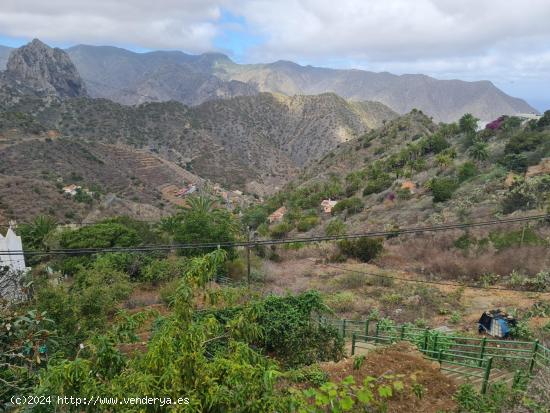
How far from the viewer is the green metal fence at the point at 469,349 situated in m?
9.52

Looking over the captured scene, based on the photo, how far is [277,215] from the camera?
58.4 meters

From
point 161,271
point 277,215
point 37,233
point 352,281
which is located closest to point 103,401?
point 352,281

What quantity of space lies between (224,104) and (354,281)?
132 metres

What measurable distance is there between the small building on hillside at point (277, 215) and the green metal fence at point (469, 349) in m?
37.5

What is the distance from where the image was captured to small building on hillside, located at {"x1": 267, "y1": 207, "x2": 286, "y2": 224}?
54844 mm

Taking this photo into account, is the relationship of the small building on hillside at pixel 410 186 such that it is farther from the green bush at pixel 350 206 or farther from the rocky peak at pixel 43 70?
the rocky peak at pixel 43 70

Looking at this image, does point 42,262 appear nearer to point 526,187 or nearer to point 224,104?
point 526,187

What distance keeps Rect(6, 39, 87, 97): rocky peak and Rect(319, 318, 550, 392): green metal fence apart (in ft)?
509

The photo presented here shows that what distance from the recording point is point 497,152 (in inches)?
1713

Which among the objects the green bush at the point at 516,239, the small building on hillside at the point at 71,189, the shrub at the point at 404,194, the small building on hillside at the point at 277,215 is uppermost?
the shrub at the point at 404,194

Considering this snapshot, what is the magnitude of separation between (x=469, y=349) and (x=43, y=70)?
180m

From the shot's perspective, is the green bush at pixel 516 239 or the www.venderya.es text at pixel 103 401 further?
the green bush at pixel 516 239

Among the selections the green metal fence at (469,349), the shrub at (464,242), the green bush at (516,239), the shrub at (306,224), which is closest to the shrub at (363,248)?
the shrub at (464,242)

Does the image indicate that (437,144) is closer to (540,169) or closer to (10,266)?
(540,169)
